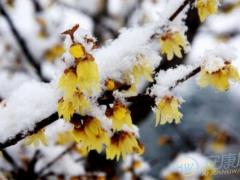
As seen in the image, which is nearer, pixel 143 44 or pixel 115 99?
pixel 115 99

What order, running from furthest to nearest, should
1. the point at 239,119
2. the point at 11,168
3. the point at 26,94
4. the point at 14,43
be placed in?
the point at 239,119, the point at 14,43, the point at 11,168, the point at 26,94

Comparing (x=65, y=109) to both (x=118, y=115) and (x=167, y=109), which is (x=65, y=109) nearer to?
(x=118, y=115)

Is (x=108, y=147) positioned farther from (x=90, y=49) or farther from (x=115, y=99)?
(x=90, y=49)

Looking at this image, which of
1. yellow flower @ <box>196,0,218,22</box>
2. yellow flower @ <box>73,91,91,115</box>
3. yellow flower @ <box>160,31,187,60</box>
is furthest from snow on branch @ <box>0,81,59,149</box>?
yellow flower @ <box>196,0,218,22</box>

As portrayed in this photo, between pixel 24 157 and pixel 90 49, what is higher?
pixel 24 157

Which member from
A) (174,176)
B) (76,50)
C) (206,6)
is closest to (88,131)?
(76,50)

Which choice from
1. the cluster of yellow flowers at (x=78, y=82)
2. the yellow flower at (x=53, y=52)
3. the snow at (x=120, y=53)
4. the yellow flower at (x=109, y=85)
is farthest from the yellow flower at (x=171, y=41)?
the yellow flower at (x=53, y=52)

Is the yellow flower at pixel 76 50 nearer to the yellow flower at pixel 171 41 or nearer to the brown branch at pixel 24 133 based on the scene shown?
the brown branch at pixel 24 133

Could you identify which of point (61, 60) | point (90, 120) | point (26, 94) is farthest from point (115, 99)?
point (26, 94)
